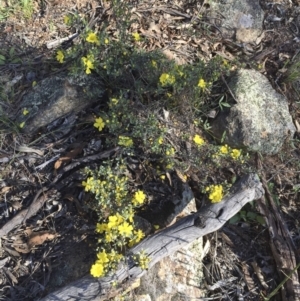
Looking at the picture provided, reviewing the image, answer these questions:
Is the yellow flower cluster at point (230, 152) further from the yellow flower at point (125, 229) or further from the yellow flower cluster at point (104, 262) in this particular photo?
the yellow flower cluster at point (104, 262)

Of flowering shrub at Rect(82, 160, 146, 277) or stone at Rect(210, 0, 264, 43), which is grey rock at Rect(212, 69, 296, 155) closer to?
stone at Rect(210, 0, 264, 43)

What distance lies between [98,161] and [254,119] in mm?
1380

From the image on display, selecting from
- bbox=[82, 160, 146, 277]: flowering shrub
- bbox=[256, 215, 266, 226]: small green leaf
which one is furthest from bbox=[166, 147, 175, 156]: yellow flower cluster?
bbox=[256, 215, 266, 226]: small green leaf

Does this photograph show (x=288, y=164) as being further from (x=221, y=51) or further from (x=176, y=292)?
(x=176, y=292)

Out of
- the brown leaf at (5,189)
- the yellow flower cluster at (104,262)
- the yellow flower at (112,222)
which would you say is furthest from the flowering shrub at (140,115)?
the brown leaf at (5,189)

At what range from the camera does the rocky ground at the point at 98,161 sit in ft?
9.98

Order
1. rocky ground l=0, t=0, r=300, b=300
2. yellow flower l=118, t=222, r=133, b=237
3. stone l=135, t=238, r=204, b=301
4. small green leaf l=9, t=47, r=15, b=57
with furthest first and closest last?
1. small green leaf l=9, t=47, r=15, b=57
2. rocky ground l=0, t=0, r=300, b=300
3. stone l=135, t=238, r=204, b=301
4. yellow flower l=118, t=222, r=133, b=237

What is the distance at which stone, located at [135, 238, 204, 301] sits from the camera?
291 cm

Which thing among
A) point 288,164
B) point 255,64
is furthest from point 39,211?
point 255,64

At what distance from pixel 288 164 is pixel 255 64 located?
1027 millimetres

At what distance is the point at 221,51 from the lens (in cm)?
395

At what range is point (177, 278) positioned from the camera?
3.01 metres

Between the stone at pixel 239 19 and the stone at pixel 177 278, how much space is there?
6.87 ft

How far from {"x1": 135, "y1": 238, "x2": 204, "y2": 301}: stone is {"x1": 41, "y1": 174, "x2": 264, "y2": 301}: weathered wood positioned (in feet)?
0.68
